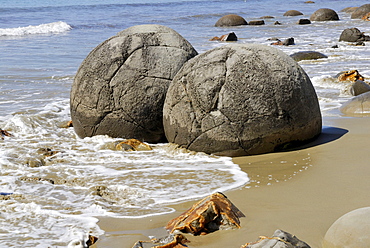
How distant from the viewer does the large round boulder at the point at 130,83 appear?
650 centimetres

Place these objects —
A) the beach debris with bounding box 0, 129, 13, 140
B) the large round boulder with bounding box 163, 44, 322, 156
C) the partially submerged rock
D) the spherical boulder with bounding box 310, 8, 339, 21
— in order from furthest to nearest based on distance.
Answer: the spherical boulder with bounding box 310, 8, 339, 21 < the partially submerged rock < the beach debris with bounding box 0, 129, 13, 140 < the large round boulder with bounding box 163, 44, 322, 156

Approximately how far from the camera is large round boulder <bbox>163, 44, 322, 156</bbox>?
573 cm

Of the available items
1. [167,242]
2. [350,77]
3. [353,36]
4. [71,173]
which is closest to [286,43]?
[353,36]

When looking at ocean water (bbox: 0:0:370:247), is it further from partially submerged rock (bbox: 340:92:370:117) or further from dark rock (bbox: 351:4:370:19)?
dark rock (bbox: 351:4:370:19)

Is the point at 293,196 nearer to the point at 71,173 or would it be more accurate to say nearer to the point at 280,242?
the point at 280,242

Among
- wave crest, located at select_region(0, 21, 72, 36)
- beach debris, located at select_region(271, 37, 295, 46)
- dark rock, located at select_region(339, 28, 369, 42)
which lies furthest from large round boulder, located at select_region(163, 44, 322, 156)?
wave crest, located at select_region(0, 21, 72, 36)

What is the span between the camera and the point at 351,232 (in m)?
3.17

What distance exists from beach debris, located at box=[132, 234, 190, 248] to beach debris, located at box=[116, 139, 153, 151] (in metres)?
2.68

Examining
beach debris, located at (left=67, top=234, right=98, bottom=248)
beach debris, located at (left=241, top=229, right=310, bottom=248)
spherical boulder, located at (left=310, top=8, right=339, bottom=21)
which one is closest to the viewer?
beach debris, located at (left=241, top=229, right=310, bottom=248)

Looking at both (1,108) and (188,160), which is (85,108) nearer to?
(188,160)

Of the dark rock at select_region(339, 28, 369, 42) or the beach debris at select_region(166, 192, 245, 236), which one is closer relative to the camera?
the beach debris at select_region(166, 192, 245, 236)

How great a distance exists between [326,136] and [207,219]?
3043 mm

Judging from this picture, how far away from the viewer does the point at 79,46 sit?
62.6ft

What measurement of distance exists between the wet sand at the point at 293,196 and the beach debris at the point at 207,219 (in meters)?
0.06
